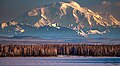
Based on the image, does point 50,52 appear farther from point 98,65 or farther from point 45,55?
point 98,65

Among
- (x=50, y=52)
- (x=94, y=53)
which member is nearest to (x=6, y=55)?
(x=50, y=52)

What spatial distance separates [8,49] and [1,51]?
4178 millimetres

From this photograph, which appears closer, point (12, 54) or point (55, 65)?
point (55, 65)

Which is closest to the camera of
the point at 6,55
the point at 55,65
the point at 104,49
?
the point at 55,65

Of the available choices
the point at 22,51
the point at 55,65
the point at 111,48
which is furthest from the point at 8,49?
the point at 55,65

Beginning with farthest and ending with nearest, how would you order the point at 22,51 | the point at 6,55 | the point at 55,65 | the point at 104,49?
the point at 104,49
the point at 22,51
the point at 6,55
the point at 55,65

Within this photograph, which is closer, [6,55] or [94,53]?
[6,55]

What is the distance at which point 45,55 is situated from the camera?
117750mm

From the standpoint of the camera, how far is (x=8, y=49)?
12219 centimetres

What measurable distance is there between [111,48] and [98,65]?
52.6 meters

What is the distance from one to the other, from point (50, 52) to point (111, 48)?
15.9 meters

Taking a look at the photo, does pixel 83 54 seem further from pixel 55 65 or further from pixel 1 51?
pixel 55 65

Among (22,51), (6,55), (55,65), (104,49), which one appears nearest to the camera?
(55,65)

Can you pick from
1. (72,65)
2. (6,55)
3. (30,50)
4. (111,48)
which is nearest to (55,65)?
(72,65)
